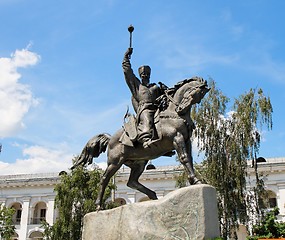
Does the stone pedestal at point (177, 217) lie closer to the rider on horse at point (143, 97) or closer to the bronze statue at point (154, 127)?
the bronze statue at point (154, 127)

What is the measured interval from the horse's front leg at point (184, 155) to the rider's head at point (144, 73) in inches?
62.3

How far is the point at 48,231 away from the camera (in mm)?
23109

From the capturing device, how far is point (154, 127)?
26.2ft

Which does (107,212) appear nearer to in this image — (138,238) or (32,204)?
(138,238)

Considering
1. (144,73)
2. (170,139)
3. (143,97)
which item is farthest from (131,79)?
(170,139)

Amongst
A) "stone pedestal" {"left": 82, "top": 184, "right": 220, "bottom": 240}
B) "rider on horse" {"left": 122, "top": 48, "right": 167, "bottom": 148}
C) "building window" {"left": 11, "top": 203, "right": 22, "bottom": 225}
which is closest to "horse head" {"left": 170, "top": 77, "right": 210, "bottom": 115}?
"rider on horse" {"left": 122, "top": 48, "right": 167, "bottom": 148}

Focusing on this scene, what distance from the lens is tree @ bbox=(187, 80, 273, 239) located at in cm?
2166

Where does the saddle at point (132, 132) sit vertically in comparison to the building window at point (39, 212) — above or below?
below

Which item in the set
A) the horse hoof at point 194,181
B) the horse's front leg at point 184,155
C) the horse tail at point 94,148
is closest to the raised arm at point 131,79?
the horse tail at point 94,148

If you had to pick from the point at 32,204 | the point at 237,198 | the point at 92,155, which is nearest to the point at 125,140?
the point at 92,155

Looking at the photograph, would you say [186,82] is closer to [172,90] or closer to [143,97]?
[172,90]

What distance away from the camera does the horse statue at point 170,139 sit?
760cm

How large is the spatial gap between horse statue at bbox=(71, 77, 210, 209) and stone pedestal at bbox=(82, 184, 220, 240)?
0.55m

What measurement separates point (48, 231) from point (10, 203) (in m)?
18.6
